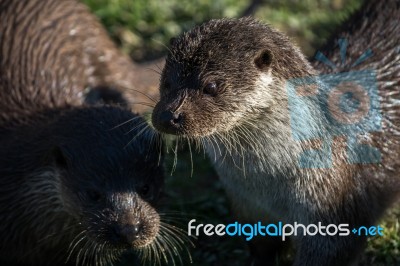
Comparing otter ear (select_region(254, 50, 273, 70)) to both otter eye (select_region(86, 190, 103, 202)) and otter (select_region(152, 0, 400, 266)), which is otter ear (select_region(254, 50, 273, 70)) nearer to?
otter (select_region(152, 0, 400, 266))

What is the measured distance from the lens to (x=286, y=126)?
3.11 m

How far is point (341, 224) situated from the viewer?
130 inches

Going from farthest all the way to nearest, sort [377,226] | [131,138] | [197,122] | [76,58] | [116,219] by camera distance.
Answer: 1. [76,58]
2. [377,226]
3. [131,138]
4. [116,219]
5. [197,122]

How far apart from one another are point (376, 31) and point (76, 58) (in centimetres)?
151

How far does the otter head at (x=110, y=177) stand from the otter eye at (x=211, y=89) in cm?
45

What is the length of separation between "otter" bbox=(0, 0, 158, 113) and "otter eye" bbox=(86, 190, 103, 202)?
0.72m

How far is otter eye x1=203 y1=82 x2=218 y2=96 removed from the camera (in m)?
2.99

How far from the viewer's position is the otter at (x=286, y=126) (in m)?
3.01

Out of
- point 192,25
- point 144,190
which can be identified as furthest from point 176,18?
point 144,190

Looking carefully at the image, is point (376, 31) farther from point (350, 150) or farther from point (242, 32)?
point (242, 32)

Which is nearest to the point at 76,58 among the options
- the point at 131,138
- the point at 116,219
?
the point at 131,138

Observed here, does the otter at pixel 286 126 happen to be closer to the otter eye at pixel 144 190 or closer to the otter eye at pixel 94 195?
the otter eye at pixel 144 190

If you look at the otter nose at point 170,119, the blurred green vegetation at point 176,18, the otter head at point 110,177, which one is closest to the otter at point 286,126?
the otter nose at point 170,119

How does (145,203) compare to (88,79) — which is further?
(88,79)
